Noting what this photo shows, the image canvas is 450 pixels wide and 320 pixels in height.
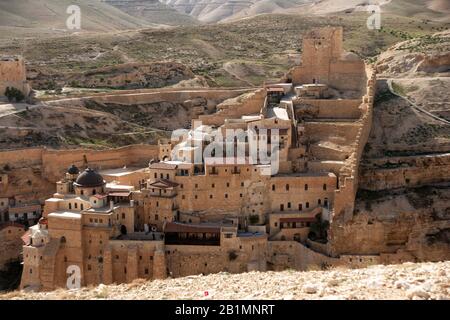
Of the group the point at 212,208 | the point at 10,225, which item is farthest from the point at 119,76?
the point at 212,208

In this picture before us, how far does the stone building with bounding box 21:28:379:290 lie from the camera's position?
33.2 meters

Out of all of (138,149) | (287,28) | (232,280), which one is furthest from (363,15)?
(232,280)

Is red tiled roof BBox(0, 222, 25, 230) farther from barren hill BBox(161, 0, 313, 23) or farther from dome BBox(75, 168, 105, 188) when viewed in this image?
barren hill BBox(161, 0, 313, 23)

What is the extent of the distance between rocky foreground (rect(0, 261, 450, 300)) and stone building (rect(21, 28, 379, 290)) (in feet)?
56.8

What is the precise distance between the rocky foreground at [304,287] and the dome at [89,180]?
783 inches

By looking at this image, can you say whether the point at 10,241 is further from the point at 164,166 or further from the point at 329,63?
→ the point at 329,63

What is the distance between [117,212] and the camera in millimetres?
34094

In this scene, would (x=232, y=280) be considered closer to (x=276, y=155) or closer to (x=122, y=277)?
(x=122, y=277)

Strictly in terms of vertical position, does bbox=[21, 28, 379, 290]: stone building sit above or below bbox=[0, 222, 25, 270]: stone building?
above

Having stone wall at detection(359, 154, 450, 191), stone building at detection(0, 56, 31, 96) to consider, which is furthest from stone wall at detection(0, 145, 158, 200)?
stone wall at detection(359, 154, 450, 191)

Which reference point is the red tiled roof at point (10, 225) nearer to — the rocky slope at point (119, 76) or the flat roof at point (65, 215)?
the flat roof at point (65, 215)

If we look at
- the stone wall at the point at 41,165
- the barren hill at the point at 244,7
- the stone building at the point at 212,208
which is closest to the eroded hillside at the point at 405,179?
the stone building at the point at 212,208

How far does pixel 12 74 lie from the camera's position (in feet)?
175
